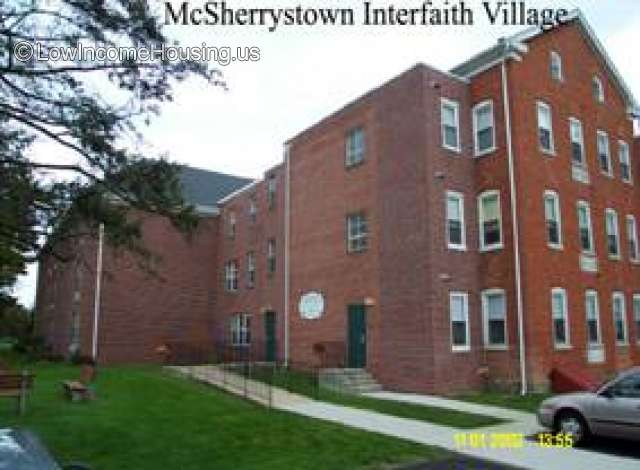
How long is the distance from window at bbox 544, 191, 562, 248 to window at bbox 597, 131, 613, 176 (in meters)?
4.75

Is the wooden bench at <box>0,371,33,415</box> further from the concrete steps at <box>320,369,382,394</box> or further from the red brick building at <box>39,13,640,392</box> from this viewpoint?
the red brick building at <box>39,13,640,392</box>

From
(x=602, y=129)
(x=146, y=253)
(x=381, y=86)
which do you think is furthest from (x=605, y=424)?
(x=602, y=129)

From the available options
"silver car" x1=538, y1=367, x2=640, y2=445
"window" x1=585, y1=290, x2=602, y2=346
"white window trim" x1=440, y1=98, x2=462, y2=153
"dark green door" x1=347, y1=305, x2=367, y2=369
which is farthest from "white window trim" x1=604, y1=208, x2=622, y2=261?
"silver car" x1=538, y1=367, x2=640, y2=445

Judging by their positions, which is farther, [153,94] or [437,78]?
[437,78]

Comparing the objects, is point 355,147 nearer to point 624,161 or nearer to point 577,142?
point 577,142

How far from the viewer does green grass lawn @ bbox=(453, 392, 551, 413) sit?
17.2 m

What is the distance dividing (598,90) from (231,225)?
1890 cm

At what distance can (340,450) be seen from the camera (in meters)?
11.3

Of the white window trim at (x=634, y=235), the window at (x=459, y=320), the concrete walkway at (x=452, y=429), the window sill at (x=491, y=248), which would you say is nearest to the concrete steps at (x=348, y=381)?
the concrete walkway at (x=452, y=429)

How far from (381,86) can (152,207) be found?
15.0 m

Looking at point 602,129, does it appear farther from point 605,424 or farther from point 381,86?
point 605,424

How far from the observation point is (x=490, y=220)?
864 inches

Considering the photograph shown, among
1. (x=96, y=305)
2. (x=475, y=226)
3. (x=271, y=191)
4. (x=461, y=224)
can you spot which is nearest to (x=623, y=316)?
(x=475, y=226)

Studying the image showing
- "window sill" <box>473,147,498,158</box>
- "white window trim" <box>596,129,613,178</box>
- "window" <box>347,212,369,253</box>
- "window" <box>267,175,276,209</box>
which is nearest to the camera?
"window sill" <box>473,147,498,158</box>
